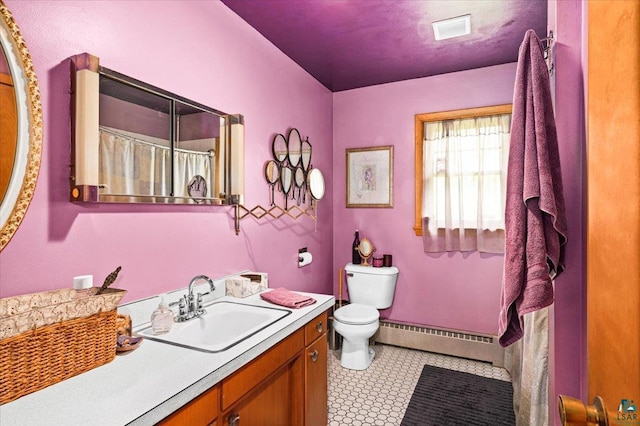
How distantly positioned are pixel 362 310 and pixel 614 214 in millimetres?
2536

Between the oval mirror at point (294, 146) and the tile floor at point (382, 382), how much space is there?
1.71 metres

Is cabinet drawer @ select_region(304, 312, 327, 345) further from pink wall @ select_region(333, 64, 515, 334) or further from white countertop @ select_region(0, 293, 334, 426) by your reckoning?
pink wall @ select_region(333, 64, 515, 334)

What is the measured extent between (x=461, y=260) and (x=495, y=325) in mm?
594

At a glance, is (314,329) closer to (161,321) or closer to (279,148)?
(161,321)

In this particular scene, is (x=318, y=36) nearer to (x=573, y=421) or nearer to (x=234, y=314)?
(x=234, y=314)

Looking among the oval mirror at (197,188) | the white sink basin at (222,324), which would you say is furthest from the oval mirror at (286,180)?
the white sink basin at (222,324)

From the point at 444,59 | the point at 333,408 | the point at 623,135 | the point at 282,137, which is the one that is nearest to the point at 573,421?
the point at 623,135

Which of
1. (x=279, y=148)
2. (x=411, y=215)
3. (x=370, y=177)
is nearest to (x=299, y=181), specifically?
(x=279, y=148)

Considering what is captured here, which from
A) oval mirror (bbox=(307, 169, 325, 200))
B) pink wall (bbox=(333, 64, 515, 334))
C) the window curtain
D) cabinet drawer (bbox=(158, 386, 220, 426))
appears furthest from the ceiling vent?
cabinet drawer (bbox=(158, 386, 220, 426))

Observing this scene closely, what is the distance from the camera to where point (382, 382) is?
2.62 m

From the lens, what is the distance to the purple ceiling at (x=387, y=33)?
2.08 metres

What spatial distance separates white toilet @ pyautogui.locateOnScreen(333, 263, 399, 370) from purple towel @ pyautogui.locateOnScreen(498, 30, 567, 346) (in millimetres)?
1611

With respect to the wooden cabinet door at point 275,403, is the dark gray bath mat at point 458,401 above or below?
below

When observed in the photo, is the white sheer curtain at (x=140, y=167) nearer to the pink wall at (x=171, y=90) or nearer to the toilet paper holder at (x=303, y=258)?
the pink wall at (x=171, y=90)
